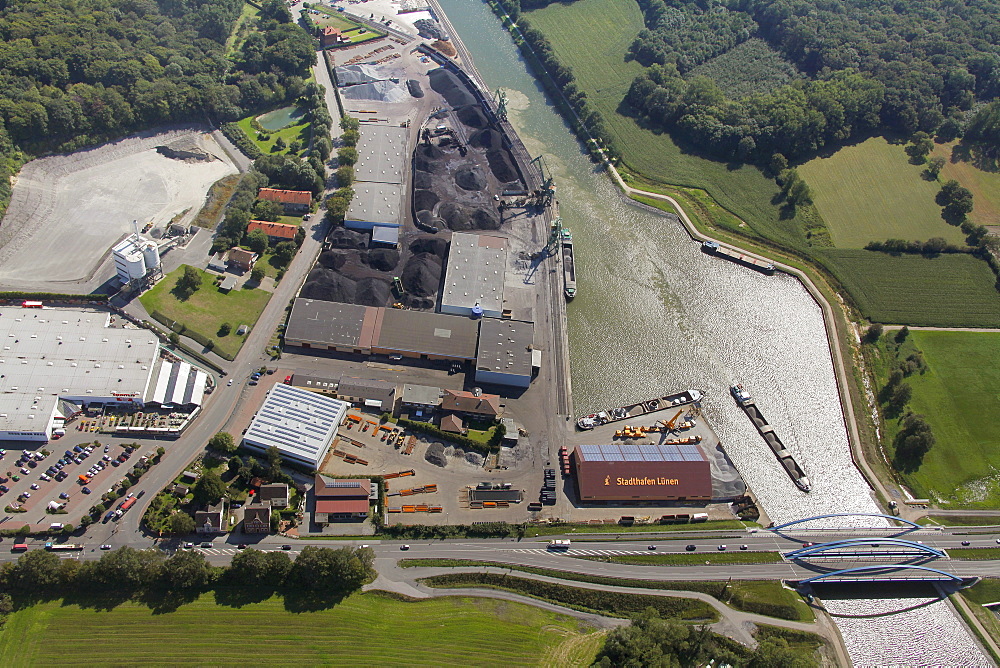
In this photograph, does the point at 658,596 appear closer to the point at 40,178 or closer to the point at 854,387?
the point at 854,387

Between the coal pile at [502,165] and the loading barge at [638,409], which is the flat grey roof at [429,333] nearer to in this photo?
the loading barge at [638,409]

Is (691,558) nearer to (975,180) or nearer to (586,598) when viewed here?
(586,598)

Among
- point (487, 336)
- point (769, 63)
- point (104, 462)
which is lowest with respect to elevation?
point (104, 462)

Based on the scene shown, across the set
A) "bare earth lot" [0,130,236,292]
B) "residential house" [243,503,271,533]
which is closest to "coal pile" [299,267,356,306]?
"bare earth lot" [0,130,236,292]

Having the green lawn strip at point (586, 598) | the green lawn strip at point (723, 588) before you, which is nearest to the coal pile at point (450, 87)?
the green lawn strip at point (723, 588)

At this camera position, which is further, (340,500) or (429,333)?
(429,333)

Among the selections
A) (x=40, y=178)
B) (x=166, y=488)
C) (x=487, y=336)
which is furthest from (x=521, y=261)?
(x=40, y=178)

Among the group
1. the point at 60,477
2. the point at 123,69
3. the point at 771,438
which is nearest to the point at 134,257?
the point at 60,477
